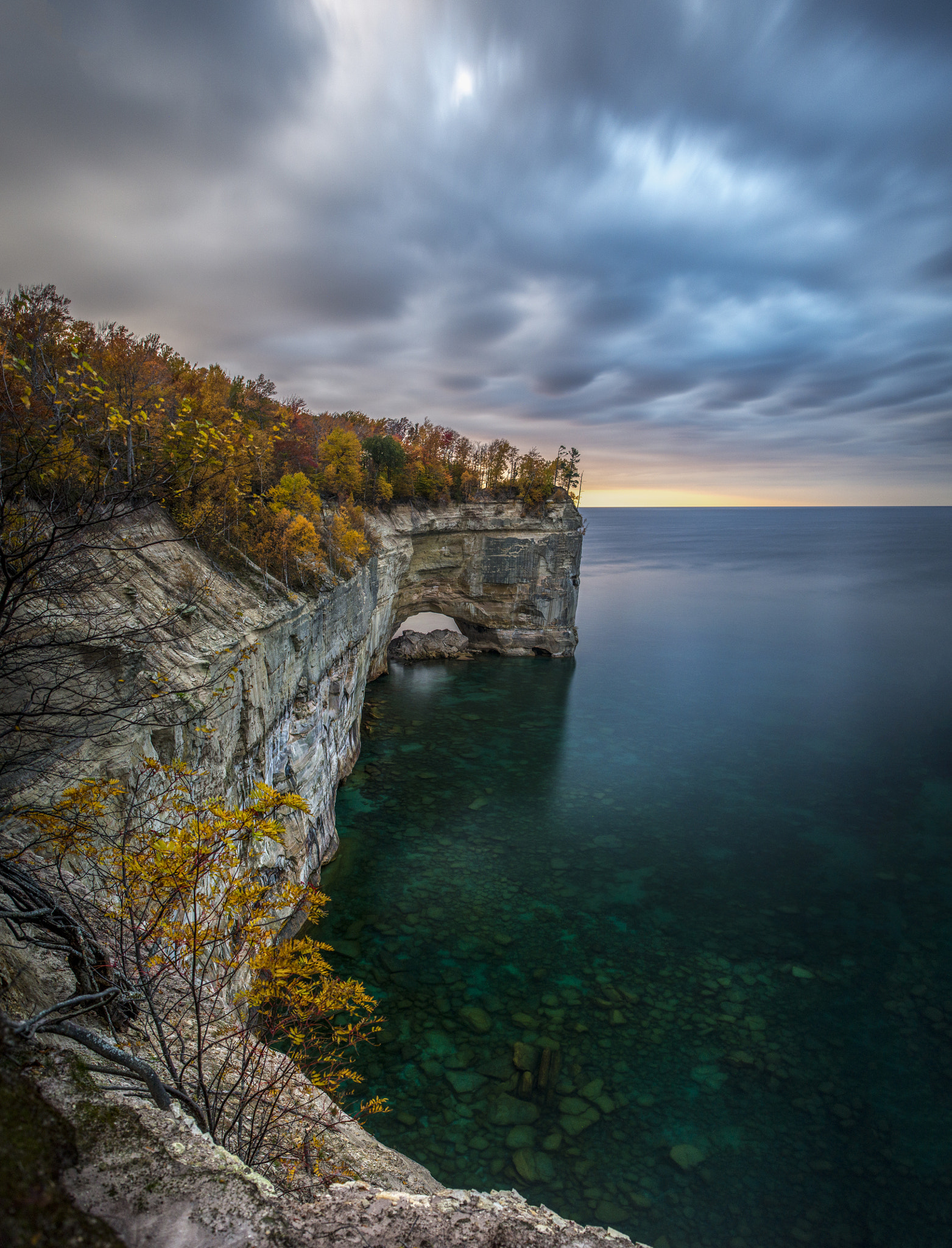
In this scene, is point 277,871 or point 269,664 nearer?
point 269,664

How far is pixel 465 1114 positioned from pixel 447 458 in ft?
145

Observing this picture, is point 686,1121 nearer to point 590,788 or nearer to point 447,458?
point 590,788

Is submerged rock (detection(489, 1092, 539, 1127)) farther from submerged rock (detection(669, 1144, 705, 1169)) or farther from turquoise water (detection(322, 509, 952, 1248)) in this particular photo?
submerged rock (detection(669, 1144, 705, 1169))

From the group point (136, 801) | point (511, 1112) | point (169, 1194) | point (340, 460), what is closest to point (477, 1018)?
point (511, 1112)

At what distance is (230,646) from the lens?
1275 cm

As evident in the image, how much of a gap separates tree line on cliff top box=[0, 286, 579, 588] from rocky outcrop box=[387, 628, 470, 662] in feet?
38.6

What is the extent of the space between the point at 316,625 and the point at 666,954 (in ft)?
49.6

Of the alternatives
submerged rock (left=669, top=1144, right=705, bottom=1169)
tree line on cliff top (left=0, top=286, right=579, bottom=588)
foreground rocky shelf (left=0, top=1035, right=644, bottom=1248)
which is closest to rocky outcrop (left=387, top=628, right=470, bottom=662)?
tree line on cliff top (left=0, top=286, right=579, bottom=588)

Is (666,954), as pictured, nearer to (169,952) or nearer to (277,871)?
(277,871)

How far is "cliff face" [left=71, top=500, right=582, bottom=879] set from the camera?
1173 cm

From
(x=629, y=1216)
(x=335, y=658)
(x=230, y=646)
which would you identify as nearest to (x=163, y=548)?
(x=230, y=646)

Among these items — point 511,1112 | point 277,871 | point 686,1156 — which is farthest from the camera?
point 277,871

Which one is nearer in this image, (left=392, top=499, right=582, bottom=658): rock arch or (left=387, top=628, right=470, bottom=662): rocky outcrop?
(left=392, top=499, right=582, bottom=658): rock arch

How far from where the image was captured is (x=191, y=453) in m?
6.00
